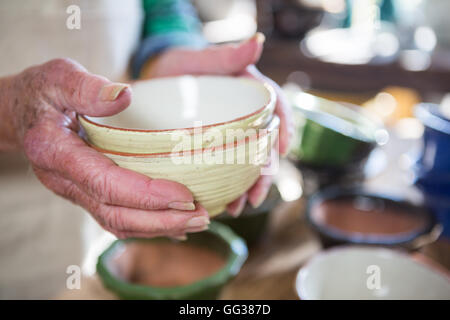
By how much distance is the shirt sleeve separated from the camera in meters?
1.00

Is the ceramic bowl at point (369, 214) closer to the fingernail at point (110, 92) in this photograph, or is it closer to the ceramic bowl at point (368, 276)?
the ceramic bowl at point (368, 276)

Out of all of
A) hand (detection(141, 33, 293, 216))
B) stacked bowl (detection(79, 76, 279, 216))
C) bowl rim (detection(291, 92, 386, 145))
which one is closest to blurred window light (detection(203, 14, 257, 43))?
bowl rim (detection(291, 92, 386, 145))

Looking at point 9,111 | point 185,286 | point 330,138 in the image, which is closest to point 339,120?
point 330,138

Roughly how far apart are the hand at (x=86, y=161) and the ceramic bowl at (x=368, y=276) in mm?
242

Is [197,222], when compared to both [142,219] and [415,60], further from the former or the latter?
[415,60]

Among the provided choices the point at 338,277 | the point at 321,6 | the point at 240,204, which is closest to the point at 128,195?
the point at 240,204

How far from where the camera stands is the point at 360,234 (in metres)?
0.84

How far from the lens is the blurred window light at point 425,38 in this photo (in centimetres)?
230

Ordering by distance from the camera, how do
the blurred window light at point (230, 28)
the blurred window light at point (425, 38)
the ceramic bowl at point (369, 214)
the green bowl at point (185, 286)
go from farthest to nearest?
the blurred window light at point (230, 28) → the blurred window light at point (425, 38) → the ceramic bowl at point (369, 214) → the green bowl at point (185, 286)

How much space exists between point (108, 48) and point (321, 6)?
65.7 inches

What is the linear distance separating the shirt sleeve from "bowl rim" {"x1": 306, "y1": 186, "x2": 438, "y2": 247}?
1.45ft

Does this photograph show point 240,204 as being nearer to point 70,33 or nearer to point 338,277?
point 338,277

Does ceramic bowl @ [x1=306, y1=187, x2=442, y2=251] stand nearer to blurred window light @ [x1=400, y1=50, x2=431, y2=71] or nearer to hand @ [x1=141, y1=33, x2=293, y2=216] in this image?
hand @ [x1=141, y1=33, x2=293, y2=216]

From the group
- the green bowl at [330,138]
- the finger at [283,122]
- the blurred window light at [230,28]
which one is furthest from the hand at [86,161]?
the blurred window light at [230,28]
